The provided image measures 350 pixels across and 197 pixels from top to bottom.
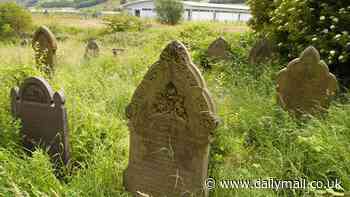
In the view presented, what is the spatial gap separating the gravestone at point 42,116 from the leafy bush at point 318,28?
412cm

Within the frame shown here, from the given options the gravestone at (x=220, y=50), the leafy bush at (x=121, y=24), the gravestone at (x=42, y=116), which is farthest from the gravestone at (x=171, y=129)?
the leafy bush at (x=121, y=24)

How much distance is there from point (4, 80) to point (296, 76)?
401 centimetres

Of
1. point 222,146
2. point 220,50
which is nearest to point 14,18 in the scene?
point 220,50

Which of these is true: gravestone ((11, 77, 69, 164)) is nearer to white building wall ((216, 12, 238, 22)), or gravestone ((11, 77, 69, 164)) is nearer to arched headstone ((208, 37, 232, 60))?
arched headstone ((208, 37, 232, 60))

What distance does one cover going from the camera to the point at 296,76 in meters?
4.66

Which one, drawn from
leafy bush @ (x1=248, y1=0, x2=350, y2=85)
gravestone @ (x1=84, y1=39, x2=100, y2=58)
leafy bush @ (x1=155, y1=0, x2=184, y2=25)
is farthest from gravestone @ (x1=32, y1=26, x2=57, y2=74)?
leafy bush @ (x1=155, y1=0, x2=184, y2=25)

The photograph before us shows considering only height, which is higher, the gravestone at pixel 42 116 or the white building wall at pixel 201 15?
the white building wall at pixel 201 15

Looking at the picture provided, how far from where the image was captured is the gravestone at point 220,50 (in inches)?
333

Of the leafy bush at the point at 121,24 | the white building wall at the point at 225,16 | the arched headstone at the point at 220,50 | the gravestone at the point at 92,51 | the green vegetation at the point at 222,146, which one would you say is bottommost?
the green vegetation at the point at 222,146

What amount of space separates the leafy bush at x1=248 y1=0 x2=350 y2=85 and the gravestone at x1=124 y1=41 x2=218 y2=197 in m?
3.46

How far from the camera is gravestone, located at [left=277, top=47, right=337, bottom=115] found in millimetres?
4496

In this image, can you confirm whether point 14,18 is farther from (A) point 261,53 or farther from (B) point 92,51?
(A) point 261,53

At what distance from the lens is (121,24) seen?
25547 mm

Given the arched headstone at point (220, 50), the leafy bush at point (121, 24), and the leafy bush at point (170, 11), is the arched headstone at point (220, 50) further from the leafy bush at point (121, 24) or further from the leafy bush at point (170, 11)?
the leafy bush at point (170, 11)
